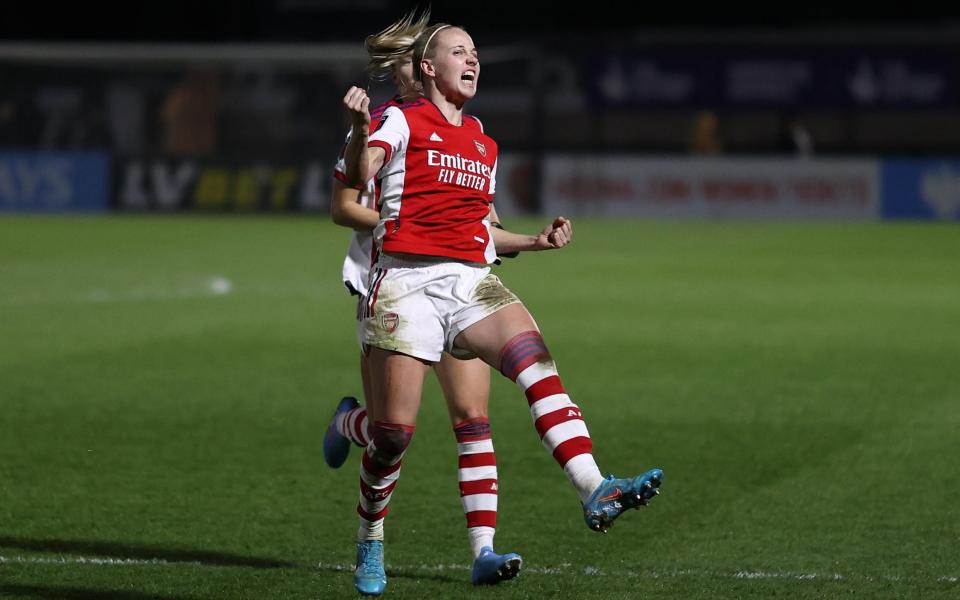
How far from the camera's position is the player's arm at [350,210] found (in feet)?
17.5

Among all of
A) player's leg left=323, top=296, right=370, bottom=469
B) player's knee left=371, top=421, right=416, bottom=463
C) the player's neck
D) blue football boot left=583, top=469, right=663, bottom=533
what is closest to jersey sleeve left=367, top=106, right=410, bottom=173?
the player's neck

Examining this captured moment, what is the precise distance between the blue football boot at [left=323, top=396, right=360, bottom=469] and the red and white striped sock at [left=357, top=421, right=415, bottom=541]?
1207 millimetres

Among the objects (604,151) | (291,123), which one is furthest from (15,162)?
(604,151)

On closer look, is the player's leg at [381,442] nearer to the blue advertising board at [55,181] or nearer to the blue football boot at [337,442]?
the blue football boot at [337,442]

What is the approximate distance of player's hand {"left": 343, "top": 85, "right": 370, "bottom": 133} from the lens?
16.5 ft

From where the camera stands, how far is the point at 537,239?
18.7ft

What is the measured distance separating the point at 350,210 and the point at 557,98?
29.4 m

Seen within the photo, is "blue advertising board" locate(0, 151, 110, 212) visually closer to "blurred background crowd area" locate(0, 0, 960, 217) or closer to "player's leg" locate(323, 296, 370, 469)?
"blurred background crowd area" locate(0, 0, 960, 217)

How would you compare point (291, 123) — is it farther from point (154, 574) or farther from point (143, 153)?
point (154, 574)

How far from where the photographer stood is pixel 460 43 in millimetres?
5441

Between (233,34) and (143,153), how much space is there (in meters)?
15.9

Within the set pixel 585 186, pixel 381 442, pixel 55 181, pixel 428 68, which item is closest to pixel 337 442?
pixel 381 442

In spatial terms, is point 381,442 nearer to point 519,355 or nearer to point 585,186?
point 519,355

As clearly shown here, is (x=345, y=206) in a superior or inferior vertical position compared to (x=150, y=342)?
superior
